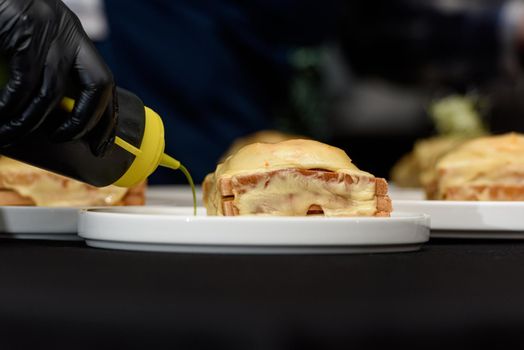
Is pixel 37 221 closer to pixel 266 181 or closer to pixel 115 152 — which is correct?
pixel 115 152

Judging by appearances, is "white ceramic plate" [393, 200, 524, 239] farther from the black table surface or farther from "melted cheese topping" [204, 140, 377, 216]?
the black table surface

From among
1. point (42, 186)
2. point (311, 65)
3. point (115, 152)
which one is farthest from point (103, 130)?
point (311, 65)

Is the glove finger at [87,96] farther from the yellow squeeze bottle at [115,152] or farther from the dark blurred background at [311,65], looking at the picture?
the dark blurred background at [311,65]

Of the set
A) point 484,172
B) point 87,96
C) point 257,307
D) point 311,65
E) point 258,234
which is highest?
point 311,65

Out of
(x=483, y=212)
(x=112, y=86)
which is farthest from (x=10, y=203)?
(x=483, y=212)

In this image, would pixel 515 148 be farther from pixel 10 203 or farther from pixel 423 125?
pixel 423 125

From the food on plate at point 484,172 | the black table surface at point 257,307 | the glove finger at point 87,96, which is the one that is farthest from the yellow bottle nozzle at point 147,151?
the food on plate at point 484,172

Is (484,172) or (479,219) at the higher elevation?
(484,172)
